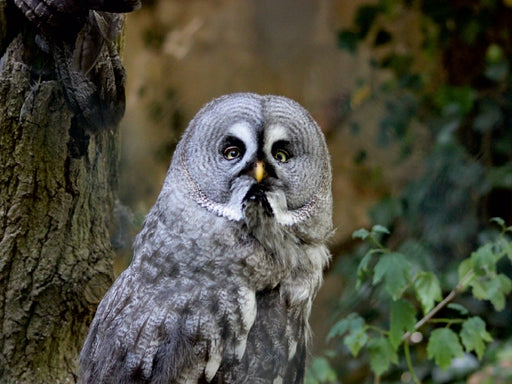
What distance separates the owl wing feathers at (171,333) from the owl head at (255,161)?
21 centimetres

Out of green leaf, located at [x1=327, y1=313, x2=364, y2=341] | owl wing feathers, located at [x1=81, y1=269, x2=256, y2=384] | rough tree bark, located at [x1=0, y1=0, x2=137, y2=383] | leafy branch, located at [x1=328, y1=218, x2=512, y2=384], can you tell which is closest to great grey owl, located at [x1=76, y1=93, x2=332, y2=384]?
owl wing feathers, located at [x1=81, y1=269, x2=256, y2=384]

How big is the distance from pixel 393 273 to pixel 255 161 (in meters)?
0.55

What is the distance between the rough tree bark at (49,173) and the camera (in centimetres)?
149

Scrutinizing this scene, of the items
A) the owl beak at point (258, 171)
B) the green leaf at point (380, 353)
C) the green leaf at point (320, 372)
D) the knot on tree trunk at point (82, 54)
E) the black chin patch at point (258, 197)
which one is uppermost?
the knot on tree trunk at point (82, 54)

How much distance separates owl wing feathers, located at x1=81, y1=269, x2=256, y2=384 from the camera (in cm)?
143

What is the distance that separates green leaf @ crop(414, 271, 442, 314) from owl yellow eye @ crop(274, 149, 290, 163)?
594 mm

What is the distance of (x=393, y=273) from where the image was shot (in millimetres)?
1821

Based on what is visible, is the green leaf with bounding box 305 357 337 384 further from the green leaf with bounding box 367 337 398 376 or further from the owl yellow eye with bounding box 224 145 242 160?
the owl yellow eye with bounding box 224 145 242 160

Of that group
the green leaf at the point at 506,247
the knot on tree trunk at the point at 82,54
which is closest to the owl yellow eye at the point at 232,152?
the knot on tree trunk at the point at 82,54

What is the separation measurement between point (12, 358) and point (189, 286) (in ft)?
1.49

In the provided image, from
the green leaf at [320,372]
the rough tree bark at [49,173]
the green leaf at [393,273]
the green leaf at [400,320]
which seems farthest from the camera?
the green leaf at [320,372]

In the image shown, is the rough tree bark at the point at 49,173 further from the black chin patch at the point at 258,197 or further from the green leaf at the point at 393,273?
the green leaf at the point at 393,273

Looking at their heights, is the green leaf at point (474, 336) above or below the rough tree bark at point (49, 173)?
below

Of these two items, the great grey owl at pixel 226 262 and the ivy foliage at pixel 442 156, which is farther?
the ivy foliage at pixel 442 156
